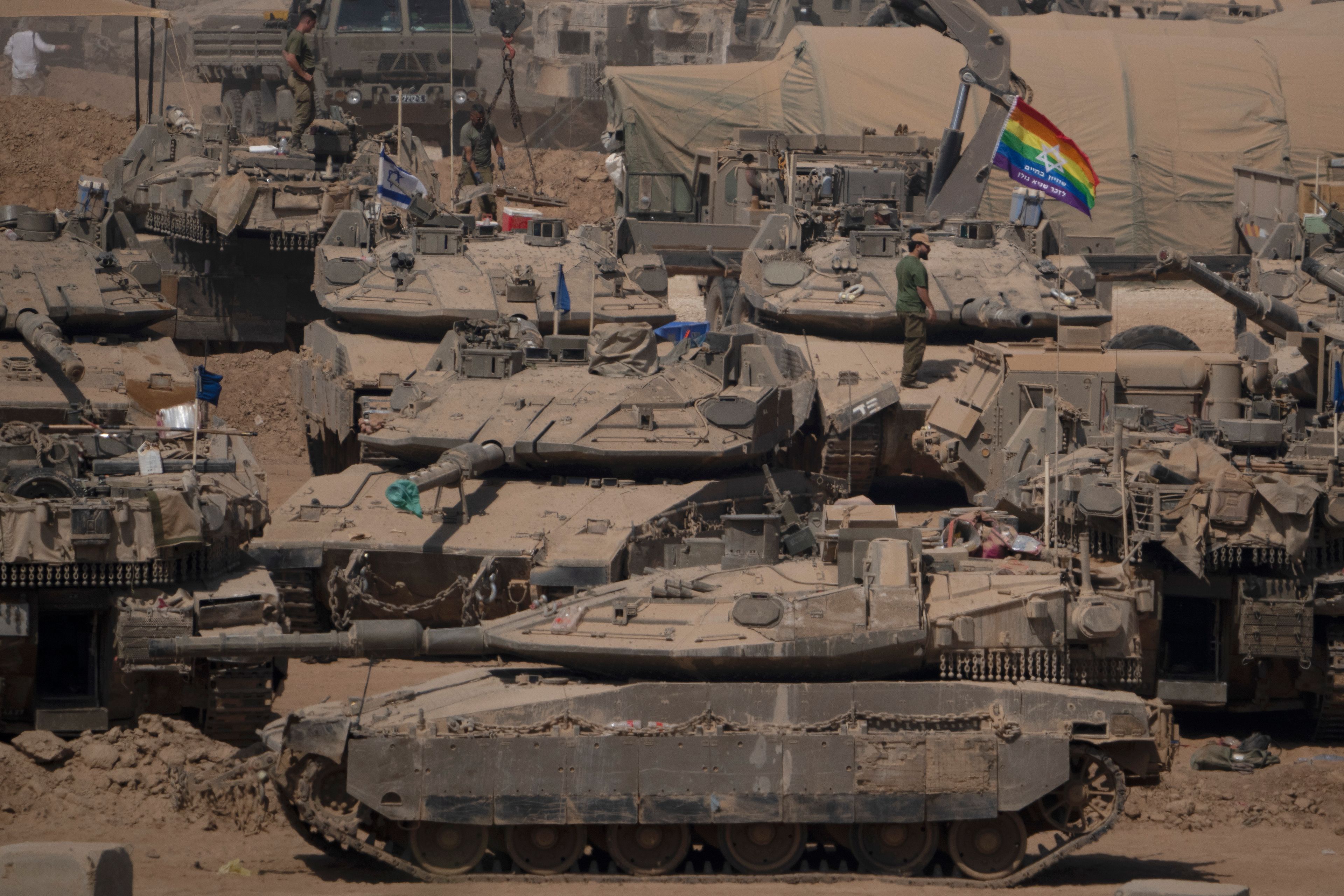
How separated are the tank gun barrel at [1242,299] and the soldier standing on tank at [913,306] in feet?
7.99

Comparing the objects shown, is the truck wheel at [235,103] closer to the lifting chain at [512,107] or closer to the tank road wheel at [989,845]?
the lifting chain at [512,107]

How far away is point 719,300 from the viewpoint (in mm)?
25859

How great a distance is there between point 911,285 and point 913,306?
0.68ft

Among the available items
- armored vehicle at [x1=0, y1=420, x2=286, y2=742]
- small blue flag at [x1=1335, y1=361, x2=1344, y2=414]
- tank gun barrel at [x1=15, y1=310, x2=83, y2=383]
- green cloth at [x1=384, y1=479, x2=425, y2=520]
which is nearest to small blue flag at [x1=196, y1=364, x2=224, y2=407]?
tank gun barrel at [x1=15, y1=310, x2=83, y2=383]

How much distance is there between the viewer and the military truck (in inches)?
1353

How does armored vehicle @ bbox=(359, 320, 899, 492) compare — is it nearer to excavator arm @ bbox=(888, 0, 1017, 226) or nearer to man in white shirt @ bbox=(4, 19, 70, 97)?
excavator arm @ bbox=(888, 0, 1017, 226)

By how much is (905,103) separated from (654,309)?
442 inches

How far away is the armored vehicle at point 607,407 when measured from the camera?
16.7 meters

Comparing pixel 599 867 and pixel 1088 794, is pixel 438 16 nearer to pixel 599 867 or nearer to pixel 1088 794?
pixel 599 867

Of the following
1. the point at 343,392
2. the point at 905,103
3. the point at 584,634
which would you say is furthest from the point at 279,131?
the point at 584,634

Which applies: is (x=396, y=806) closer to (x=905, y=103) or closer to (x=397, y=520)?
(x=397, y=520)

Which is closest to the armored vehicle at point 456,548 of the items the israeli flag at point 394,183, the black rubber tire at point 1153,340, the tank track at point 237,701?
the tank track at point 237,701

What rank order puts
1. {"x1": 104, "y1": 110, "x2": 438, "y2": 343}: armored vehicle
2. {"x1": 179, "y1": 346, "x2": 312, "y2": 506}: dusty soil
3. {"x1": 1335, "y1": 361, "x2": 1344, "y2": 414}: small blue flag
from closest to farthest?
{"x1": 1335, "y1": 361, "x2": 1344, "y2": 414}: small blue flag < {"x1": 179, "y1": 346, "x2": 312, "y2": 506}: dusty soil < {"x1": 104, "y1": 110, "x2": 438, "y2": 343}: armored vehicle

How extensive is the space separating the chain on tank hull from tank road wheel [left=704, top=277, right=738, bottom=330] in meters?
12.9
